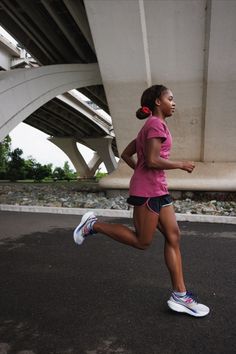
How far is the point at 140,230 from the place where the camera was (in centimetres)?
293

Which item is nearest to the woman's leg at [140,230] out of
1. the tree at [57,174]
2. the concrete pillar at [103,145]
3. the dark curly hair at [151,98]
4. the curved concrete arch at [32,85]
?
the dark curly hair at [151,98]

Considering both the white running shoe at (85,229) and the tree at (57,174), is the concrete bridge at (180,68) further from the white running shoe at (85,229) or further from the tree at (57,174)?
the tree at (57,174)

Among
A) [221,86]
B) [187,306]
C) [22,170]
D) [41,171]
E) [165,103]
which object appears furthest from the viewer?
[41,171]

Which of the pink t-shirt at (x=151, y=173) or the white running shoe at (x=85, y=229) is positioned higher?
the pink t-shirt at (x=151, y=173)

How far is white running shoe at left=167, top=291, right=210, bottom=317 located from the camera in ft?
9.35

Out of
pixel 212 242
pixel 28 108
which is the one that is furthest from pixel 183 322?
pixel 28 108

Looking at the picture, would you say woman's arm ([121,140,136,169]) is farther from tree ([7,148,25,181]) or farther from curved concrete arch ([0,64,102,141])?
tree ([7,148,25,181])

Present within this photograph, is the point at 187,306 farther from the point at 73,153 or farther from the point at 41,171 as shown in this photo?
the point at 73,153

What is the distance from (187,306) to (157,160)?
1.16 m

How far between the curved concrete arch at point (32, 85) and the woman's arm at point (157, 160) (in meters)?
11.5

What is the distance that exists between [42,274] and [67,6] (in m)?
12.2

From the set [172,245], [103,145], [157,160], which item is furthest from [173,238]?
[103,145]

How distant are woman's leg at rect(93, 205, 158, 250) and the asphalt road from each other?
1.87 ft

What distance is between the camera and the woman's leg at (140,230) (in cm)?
287
